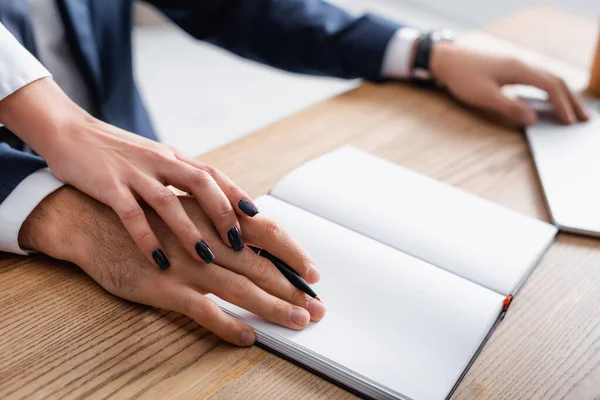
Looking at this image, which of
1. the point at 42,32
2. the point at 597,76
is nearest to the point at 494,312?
the point at 597,76

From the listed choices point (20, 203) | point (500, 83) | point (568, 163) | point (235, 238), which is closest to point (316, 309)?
point (235, 238)

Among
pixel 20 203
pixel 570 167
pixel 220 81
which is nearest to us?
pixel 20 203

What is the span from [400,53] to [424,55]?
0.05 m

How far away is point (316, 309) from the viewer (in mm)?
680

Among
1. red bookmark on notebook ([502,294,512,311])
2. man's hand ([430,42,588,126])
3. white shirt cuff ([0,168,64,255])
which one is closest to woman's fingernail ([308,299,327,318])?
red bookmark on notebook ([502,294,512,311])

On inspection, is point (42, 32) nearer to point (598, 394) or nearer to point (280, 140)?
point (280, 140)

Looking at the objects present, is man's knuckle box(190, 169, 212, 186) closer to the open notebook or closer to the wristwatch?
the open notebook

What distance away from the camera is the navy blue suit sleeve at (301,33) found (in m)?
1.27

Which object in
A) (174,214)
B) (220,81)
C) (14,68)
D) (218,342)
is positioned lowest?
(220,81)

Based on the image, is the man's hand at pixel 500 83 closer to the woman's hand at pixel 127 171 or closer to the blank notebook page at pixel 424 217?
the blank notebook page at pixel 424 217

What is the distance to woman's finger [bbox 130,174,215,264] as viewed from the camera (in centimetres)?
71

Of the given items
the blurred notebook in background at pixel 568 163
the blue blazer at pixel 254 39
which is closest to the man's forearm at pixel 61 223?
the blue blazer at pixel 254 39

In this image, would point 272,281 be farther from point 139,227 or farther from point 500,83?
point 500,83

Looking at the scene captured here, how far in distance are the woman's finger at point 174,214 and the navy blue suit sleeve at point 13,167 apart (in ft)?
0.48
